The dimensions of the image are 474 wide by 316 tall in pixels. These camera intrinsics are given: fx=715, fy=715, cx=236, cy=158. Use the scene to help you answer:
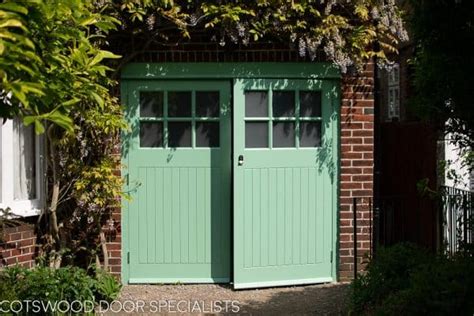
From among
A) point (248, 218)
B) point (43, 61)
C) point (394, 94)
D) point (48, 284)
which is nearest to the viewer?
point (43, 61)

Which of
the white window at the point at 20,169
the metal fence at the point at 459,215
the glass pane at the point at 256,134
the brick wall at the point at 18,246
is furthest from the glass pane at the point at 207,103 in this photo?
the metal fence at the point at 459,215

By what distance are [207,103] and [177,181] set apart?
35.4 inches

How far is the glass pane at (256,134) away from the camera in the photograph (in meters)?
7.64

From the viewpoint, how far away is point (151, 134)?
770 centimetres

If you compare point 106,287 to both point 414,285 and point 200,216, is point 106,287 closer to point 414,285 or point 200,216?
point 200,216

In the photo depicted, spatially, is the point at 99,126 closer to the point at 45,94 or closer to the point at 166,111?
the point at 166,111

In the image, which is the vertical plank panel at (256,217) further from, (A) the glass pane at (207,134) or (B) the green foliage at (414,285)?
(B) the green foliage at (414,285)

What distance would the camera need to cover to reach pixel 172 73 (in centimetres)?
761

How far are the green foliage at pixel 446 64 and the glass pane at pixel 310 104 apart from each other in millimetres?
2553

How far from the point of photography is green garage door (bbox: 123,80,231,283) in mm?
7668

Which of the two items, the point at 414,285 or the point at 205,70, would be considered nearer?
the point at 414,285

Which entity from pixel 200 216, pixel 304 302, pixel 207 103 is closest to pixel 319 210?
pixel 304 302

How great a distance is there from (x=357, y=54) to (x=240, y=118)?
1.40 meters

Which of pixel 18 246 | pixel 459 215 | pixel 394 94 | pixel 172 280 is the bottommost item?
pixel 172 280
